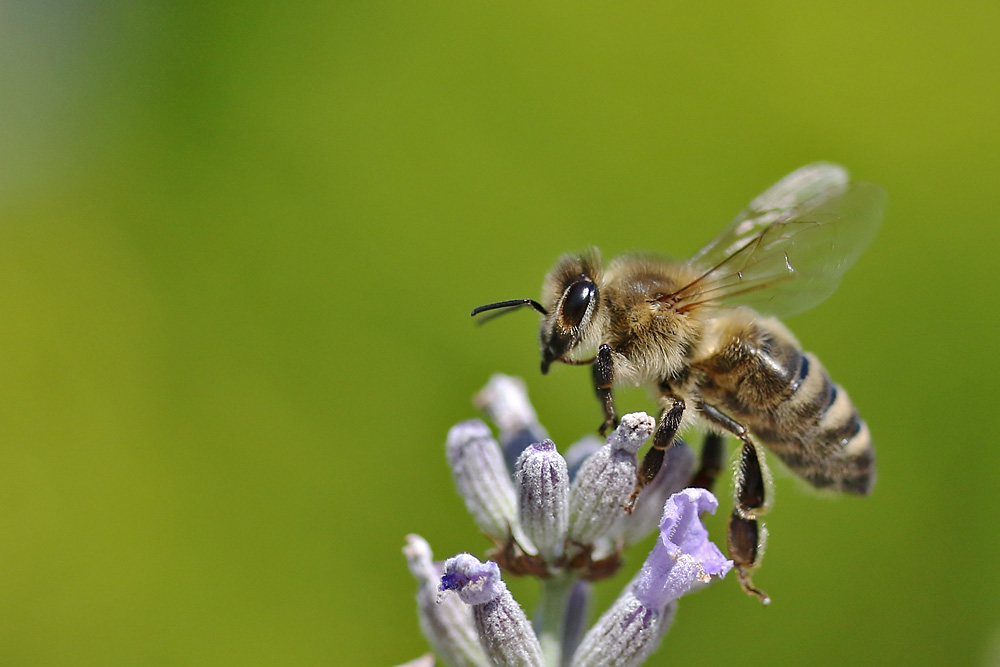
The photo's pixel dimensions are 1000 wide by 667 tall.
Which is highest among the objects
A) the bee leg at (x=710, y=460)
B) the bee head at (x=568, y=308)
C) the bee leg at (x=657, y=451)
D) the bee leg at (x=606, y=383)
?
the bee head at (x=568, y=308)

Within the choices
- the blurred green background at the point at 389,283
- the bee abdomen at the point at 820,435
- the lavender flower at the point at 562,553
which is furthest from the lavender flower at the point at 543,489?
the blurred green background at the point at 389,283

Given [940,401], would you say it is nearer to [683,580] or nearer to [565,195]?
[565,195]

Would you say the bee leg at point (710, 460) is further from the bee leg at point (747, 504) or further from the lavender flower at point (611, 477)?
the lavender flower at point (611, 477)

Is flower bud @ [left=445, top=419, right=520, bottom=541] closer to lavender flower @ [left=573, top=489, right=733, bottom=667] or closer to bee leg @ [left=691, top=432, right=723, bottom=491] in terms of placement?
lavender flower @ [left=573, top=489, right=733, bottom=667]

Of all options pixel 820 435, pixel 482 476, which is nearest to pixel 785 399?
pixel 820 435

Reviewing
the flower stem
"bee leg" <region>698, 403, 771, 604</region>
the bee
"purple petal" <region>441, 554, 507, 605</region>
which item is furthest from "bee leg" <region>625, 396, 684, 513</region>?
"purple petal" <region>441, 554, 507, 605</region>

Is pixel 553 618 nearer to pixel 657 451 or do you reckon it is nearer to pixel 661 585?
pixel 661 585
